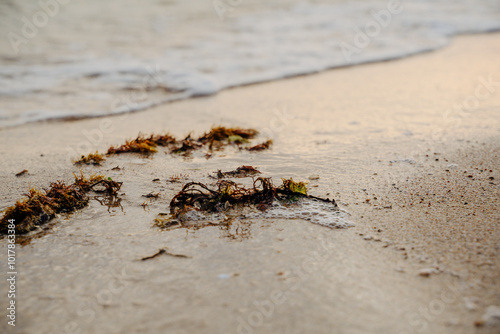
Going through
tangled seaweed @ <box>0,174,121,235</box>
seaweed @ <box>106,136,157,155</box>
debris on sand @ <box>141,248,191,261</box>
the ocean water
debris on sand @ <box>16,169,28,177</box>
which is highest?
the ocean water

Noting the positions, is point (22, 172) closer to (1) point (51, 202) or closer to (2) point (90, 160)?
(2) point (90, 160)

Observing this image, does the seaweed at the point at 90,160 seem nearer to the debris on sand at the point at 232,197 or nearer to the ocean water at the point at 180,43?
the debris on sand at the point at 232,197

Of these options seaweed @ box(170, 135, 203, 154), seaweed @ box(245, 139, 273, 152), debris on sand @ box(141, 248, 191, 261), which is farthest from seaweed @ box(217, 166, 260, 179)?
debris on sand @ box(141, 248, 191, 261)

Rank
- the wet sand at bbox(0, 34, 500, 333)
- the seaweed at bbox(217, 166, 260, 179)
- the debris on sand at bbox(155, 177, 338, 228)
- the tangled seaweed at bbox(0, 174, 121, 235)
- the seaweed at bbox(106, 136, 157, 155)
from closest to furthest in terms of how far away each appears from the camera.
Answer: the wet sand at bbox(0, 34, 500, 333) → the tangled seaweed at bbox(0, 174, 121, 235) → the debris on sand at bbox(155, 177, 338, 228) → the seaweed at bbox(217, 166, 260, 179) → the seaweed at bbox(106, 136, 157, 155)

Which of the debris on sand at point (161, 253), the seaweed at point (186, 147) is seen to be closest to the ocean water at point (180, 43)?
the seaweed at point (186, 147)

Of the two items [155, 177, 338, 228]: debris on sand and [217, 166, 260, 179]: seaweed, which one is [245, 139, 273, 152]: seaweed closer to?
[217, 166, 260, 179]: seaweed

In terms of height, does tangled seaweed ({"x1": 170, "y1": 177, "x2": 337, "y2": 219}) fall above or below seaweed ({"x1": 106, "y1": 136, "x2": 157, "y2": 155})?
below
